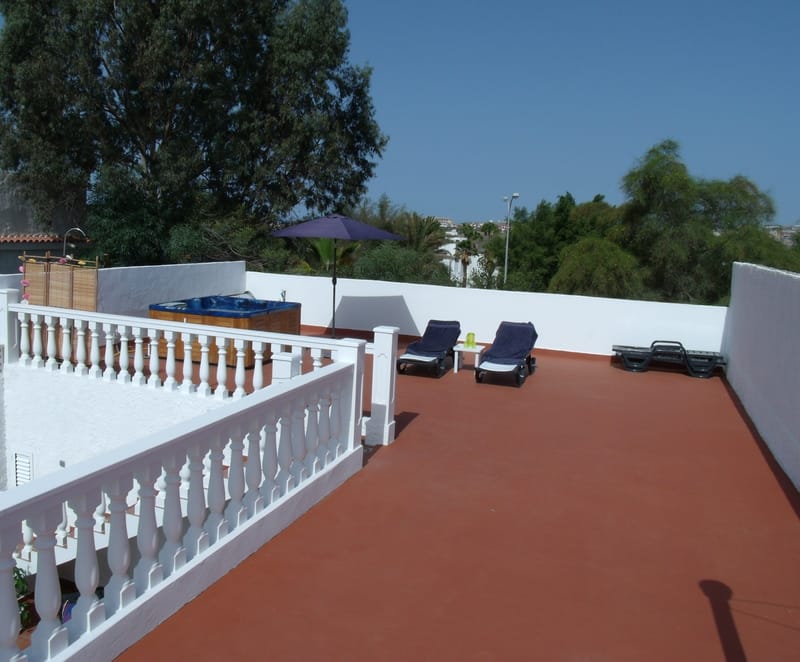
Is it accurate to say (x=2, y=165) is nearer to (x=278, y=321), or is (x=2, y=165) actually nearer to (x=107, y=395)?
(x=278, y=321)

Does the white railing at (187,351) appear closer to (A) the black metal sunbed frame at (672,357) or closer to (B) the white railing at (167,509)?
(B) the white railing at (167,509)

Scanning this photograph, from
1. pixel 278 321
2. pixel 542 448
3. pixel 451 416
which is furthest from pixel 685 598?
pixel 278 321

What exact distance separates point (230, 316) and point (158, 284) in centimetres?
231

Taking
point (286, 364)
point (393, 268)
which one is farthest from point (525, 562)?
point (393, 268)

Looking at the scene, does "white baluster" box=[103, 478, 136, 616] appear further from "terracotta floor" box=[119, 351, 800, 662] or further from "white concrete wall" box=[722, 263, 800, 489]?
"white concrete wall" box=[722, 263, 800, 489]

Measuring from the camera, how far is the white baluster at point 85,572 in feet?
8.49

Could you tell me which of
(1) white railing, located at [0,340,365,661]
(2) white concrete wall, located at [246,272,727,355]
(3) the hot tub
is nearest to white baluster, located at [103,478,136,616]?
(1) white railing, located at [0,340,365,661]

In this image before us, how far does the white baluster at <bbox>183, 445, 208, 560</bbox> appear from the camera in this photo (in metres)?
3.26

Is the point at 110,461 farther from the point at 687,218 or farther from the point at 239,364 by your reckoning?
the point at 687,218

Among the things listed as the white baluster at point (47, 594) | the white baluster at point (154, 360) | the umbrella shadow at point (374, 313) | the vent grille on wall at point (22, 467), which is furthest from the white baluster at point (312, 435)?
the umbrella shadow at point (374, 313)

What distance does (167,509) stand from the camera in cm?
312

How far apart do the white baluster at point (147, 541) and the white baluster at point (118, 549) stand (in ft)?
0.32

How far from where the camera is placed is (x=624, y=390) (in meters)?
8.76

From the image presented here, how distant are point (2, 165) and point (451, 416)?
18.7 m
